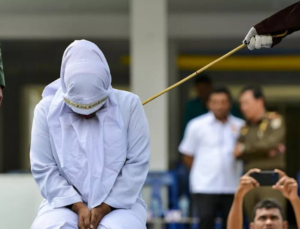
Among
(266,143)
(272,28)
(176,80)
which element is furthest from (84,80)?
(176,80)

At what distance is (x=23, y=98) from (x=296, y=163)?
589 centimetres

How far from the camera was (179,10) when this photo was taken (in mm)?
10539

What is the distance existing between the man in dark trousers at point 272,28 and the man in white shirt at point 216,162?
104 inches

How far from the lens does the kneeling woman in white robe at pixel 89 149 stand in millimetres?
3910

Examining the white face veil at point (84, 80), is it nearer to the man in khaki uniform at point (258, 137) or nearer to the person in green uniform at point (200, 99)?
the man in khaki uniform at point (258, 137)

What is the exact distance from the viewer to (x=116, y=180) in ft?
13.2

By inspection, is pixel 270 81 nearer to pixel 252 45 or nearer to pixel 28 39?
pixel 28 39

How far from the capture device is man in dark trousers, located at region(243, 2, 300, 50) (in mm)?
4445

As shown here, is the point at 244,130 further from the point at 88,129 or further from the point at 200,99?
the point at 88,129

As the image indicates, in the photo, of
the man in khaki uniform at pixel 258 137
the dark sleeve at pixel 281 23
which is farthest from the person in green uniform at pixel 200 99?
the dark sleeve at pixel 281 23

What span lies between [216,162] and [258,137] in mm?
480

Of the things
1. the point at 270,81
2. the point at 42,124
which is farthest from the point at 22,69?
the point at 42,124

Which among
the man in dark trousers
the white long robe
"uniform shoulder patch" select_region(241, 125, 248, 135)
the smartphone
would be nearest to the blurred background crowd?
"uniform shoulder patch" select_region(241, 125, 248, 135)

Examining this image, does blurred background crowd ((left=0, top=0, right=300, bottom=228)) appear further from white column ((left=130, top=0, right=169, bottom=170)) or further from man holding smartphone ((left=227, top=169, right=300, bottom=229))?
man holding smartphone ((left=227, top=169, right=300, bottom=229))
